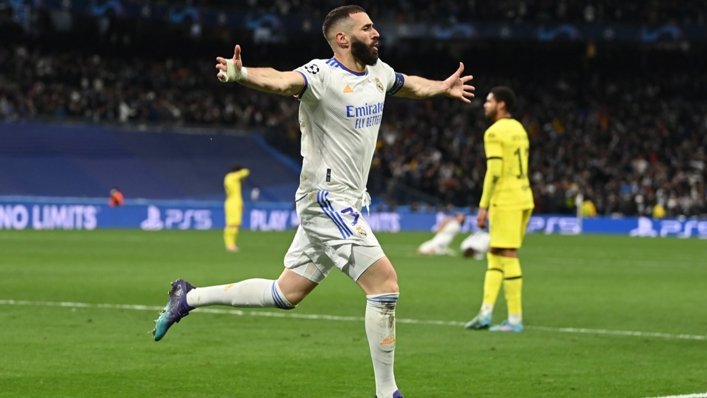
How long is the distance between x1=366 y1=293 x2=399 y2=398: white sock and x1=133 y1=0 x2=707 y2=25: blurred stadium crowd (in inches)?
1890

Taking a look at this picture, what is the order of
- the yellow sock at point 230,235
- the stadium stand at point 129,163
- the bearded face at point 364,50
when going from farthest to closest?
1. the stadium stand at point 129,163
2. the yellow sock at point 230,235
3. the bearded face at point 364,50

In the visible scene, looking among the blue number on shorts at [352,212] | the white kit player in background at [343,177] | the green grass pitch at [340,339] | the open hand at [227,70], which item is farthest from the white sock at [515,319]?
the open hand at [227,70]

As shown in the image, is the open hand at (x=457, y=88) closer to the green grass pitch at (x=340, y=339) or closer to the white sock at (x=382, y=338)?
the white sock at (x=382, y=338)

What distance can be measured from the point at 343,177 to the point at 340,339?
3.75 meters

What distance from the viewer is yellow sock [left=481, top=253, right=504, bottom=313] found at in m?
11.2

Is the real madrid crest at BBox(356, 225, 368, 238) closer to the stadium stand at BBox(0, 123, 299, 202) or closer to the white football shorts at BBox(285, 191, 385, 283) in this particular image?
the white football shorts at BBox(285, 191, 385, 283)

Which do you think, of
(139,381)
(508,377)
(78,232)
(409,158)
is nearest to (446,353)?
(508,377)

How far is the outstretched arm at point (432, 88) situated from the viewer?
7426mm

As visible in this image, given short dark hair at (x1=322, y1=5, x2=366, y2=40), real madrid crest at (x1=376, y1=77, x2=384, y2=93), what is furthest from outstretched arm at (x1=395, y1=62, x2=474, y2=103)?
short dark hair at (x1=322, y1=5, x2=366, y2=40)

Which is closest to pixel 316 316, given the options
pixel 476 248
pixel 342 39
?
pixel 342 39

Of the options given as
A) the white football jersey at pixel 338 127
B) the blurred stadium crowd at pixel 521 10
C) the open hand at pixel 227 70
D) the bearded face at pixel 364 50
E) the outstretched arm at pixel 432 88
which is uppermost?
the blurred stadium crowd at pixel 521 10

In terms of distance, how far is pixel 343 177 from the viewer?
673 centimetres

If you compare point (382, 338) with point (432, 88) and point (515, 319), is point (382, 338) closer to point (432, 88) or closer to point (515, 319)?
point (432, 88)

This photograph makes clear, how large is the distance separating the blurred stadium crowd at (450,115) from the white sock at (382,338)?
36304 mm
